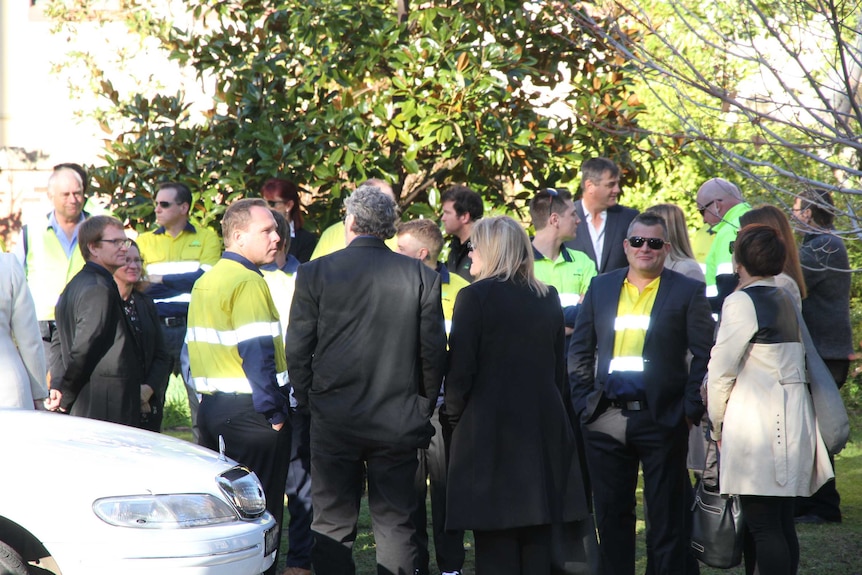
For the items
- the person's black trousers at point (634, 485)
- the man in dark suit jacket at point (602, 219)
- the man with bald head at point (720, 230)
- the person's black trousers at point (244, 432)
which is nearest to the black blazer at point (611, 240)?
the man in dark suit jacket at point (602, 219)

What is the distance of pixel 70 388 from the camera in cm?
652

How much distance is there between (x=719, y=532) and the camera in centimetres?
556

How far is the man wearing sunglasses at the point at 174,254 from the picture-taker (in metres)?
8.25

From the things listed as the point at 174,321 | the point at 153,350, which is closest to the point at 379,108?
the point at 174,321

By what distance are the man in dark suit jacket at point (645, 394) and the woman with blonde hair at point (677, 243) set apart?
2.08ft

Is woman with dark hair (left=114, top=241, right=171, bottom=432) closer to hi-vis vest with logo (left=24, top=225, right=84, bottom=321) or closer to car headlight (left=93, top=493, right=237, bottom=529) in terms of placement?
hi-vis vest with logo (left=24, top=225, right=84, bottom=321)

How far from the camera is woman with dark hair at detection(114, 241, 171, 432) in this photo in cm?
695

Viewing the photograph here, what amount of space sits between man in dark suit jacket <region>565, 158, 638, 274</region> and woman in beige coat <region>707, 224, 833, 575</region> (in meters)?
2.45

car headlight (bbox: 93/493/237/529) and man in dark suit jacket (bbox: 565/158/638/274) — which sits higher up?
man in dark suit jacket (bbox: 565/158/638/274)

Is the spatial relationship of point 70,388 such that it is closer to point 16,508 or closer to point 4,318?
point 4,318

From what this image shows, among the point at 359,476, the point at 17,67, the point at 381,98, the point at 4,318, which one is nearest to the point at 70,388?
the point at 4,318

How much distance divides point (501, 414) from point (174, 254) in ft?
12.7

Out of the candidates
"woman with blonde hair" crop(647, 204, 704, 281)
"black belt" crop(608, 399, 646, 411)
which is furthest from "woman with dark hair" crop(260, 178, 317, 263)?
"black belt" crop(608, 399, 646, 411)

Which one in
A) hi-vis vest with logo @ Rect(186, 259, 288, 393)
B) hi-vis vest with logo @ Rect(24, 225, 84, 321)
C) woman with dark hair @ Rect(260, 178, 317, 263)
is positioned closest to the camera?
hi-vis vest with logo @ Rect(186, 259, 288, 393)
